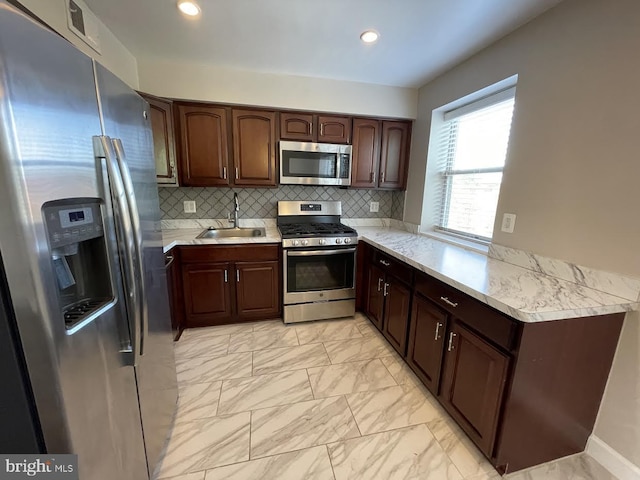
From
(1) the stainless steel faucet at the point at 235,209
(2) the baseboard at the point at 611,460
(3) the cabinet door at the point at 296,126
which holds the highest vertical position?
(3) the cabinet door at the point at 296,126

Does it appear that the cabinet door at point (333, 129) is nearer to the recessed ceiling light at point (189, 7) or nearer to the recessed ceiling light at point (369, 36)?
the recessed ceiling light at point (369, 36)

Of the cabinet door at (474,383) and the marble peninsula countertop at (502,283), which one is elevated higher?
the marble peninsula countertop at (502,283)

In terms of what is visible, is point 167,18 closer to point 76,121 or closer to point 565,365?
point 76,121

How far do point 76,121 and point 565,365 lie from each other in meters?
2.19

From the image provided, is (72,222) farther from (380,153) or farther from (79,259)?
(380,153)

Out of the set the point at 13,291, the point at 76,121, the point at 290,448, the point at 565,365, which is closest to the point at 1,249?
the point at 13,291

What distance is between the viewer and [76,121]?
80cm

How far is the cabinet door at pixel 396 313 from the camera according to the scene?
83.5 inches

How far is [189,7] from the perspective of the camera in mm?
1679

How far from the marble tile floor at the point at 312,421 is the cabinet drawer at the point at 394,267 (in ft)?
2.31

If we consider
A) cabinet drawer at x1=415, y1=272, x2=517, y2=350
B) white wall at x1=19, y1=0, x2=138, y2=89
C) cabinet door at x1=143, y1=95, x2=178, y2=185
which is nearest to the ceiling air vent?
white wall at x1=19, y1=0, x2=138, y2=89

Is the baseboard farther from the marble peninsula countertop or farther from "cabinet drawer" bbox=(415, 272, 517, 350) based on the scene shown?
"cabinet drawer" bbox=(415, 272, 517, 350)

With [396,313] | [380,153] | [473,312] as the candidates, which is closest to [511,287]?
[473,312]

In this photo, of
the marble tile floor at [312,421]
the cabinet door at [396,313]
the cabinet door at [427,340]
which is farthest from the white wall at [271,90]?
the marble tile floor at [312,421]
